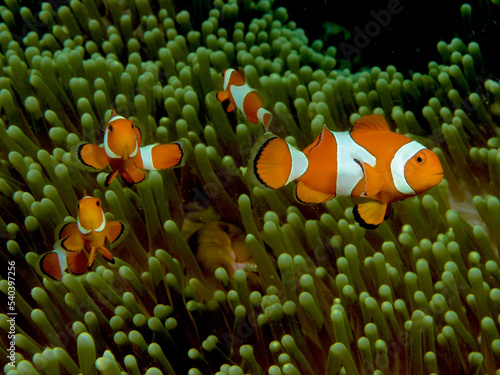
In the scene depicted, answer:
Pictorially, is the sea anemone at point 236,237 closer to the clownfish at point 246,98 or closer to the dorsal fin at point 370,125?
the clownfish at point 246,98

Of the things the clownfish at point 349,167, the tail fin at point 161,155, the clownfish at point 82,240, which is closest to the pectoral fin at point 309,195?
the clownfish at point 349,167

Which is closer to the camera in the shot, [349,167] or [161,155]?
[349,167]

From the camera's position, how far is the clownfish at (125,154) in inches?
46.3

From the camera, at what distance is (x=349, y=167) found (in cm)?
103

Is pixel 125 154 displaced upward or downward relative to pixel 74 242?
upward

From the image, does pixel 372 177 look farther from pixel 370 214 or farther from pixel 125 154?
pixel 125 154

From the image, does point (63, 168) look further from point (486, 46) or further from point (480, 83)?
point (486, 46)

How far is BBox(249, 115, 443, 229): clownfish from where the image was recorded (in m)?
0.99

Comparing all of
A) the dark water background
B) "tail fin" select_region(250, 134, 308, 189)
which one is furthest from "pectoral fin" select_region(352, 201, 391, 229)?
the dark water background

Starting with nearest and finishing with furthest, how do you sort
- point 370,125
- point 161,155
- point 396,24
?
1. point 370,125
2. point 161,155
3. point 396,24

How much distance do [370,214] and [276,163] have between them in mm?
237

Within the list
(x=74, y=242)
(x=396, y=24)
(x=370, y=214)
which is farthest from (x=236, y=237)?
(x=396, y=24)

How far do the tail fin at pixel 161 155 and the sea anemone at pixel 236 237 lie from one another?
21 centimetres

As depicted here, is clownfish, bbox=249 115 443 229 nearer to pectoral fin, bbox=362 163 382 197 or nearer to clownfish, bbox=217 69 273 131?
pectoral fin, bbox=362 163 382 197
